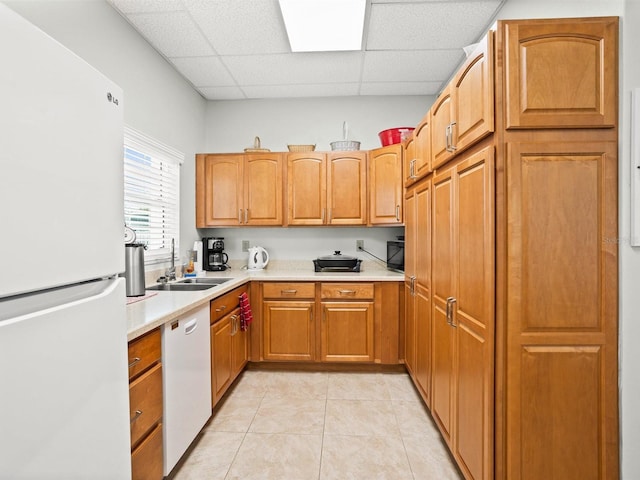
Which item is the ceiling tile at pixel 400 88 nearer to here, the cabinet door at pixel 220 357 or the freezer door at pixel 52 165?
the cabinet door at pixel 220 357

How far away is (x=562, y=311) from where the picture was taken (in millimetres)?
1324

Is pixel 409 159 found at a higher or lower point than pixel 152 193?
higher

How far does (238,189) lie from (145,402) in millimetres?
2300

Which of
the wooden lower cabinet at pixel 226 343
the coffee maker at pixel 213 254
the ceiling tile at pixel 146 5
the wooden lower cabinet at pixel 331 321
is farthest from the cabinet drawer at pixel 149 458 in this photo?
the ceiling tile at pixel 146 5

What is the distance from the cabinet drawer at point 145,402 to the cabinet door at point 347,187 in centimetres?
217

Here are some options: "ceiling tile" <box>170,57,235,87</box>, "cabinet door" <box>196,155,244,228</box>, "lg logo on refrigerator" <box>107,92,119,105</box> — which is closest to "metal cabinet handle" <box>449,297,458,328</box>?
"lg logo on refrigerator" <box>107,92,119,105</box>

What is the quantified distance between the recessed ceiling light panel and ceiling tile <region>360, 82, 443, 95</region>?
0.77 meters

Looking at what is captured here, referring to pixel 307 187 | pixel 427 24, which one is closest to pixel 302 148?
pixel 307 187

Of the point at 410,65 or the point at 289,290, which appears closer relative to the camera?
the point at 410,65

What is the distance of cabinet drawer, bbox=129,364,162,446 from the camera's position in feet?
4.49

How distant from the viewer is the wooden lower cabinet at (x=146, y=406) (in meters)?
1.38

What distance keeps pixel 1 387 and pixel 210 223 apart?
2.92m

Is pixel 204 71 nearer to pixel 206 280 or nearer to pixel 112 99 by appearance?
pixel 206 280

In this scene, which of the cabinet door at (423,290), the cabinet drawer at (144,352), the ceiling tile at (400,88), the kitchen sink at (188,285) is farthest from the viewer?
the ceiling tile at (400,88)
